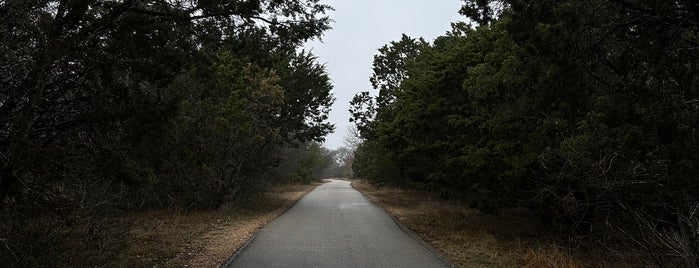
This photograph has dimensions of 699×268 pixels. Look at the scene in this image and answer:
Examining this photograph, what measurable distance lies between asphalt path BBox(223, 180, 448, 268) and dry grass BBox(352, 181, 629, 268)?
71 cm

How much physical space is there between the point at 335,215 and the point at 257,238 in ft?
21.5

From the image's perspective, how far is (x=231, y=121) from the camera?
17.3 meters

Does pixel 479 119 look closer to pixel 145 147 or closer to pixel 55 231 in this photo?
pixel 145 147

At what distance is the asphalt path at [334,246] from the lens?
8.62 metres

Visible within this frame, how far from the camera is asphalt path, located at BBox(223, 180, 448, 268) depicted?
8.62m

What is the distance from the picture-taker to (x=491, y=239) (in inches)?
471

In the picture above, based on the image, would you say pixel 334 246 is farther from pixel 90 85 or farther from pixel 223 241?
pixel 90 85

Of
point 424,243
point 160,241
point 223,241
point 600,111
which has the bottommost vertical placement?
point 424,243

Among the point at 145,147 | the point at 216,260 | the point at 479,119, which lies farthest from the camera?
the point at 479,119

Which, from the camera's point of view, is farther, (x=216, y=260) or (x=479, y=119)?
(x=479, y=119)

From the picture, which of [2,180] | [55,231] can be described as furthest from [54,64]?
[55,231]

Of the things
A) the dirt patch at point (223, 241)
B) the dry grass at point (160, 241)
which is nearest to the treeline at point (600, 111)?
the dirt patch at point (223, 241)

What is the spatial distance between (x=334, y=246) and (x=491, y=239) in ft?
14.7

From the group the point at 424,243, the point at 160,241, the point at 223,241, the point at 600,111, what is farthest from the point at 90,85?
the point at 424,243
